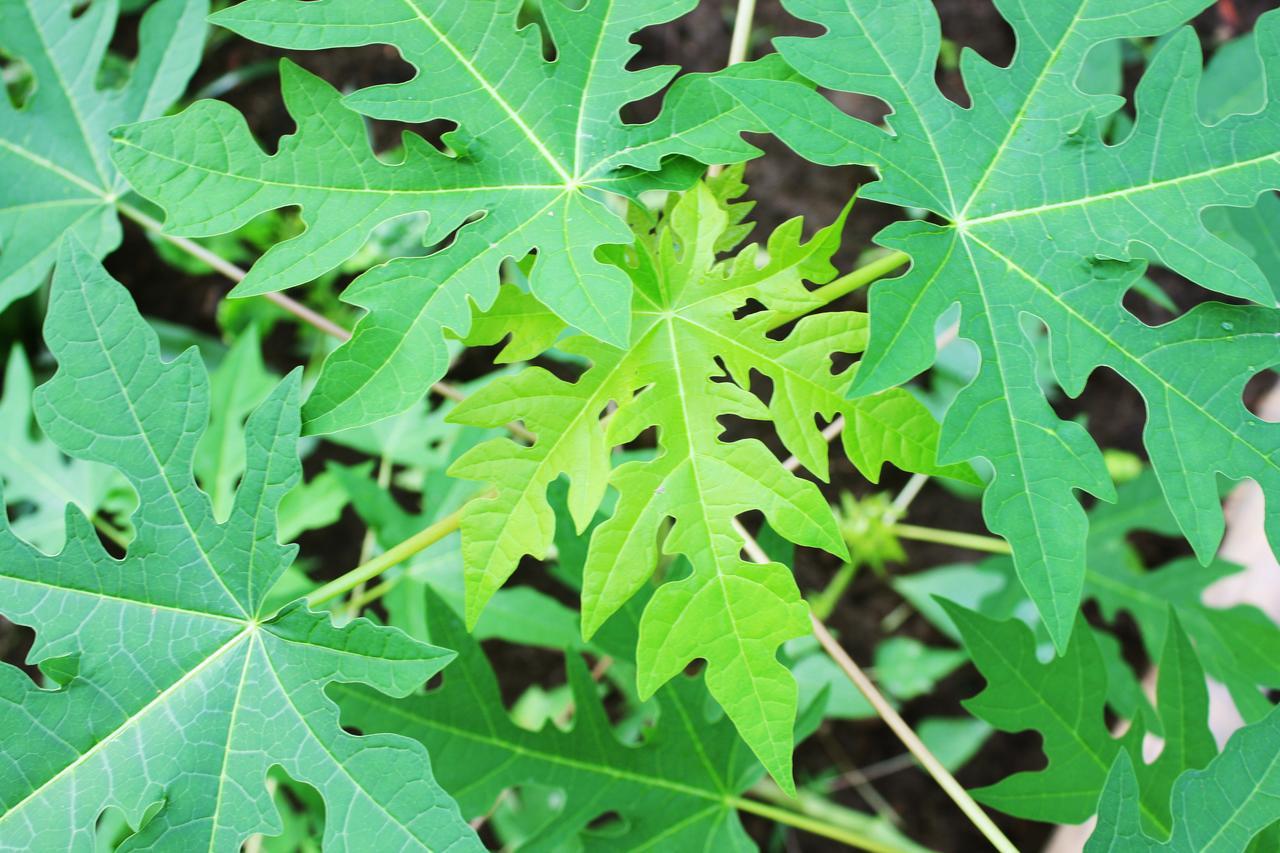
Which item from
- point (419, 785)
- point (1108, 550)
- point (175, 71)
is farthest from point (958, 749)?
point (175, 71)

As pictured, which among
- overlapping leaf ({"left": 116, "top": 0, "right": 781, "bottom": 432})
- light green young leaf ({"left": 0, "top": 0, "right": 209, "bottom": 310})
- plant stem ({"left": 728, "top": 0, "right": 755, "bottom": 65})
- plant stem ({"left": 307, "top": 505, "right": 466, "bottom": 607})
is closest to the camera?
overlapping leaf ({"left": 116, "top": 0, "right": 781, "bottom": 432})

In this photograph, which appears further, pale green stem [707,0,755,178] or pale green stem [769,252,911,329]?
pale green stem [707,0,755,178]

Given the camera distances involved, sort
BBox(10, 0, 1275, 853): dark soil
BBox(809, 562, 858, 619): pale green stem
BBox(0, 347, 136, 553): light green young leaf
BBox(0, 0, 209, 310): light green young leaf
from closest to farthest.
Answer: BBox(0, 0, 209, 310): light green young leaf, BBox(0, 347, 136, 553): light green young leaf, BBox(809, 562, 858, 619): pale green stem, BBox(10, 0, 1275, 853): dark soil

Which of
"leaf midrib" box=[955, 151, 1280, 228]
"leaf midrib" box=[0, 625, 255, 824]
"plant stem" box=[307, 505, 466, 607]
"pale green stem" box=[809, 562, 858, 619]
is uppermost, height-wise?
"leaf midrib" box=[955, 151, 1280, 228]

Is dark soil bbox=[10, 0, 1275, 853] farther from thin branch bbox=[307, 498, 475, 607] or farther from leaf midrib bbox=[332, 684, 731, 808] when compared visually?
thin branch bbox=[307, 498, 475, 607]

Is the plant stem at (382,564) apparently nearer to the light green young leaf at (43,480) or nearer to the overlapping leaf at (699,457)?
the overlapping leaf at (699,457)

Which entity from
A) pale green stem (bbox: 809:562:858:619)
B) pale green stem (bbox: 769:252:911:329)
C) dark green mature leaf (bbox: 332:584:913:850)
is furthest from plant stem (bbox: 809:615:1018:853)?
pale green stem (bbox: 809:562:858:619)

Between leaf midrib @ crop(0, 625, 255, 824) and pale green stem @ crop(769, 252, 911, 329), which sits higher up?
pale green stem @ crop(769, 252, 911, 329)
